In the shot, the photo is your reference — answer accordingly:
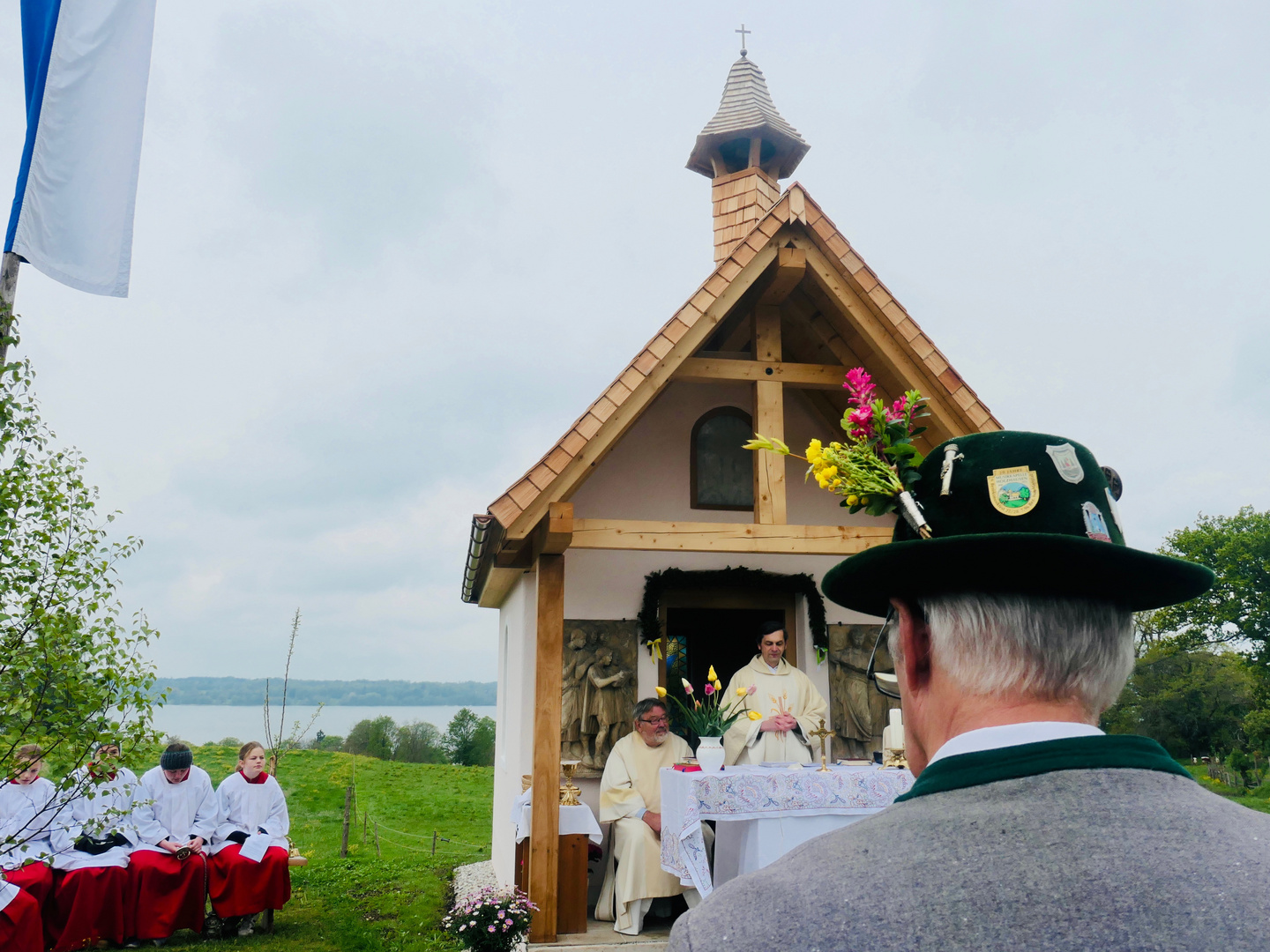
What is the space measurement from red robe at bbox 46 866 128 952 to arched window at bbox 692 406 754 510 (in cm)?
587

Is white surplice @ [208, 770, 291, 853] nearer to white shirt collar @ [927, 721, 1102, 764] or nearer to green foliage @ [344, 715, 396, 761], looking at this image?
white shirt collar @ [927, 721, 1102, 764]

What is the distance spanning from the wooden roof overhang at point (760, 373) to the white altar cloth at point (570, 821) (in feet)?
6.37

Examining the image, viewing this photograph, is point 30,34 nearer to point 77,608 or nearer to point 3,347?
point 3,347

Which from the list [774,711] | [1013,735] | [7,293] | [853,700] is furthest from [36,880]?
[1013,735]

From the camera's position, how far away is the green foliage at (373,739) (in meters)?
20.5

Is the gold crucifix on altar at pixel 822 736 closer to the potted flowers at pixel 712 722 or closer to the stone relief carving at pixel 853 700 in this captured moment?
A: the potted flowers at pixel 712 722

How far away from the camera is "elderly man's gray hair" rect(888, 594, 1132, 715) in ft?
4.01

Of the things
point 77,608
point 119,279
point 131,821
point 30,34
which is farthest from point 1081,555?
point 131,821

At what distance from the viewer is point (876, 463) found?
170 cm

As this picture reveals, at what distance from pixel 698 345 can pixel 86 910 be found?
6.58 m

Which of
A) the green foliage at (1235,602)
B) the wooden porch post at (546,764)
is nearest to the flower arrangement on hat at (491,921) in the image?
the wooden porch post at (546,764)

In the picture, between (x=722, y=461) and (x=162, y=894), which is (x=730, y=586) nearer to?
(x=722, y=461)

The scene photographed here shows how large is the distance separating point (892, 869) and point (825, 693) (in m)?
8.16

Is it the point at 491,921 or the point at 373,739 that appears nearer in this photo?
the point at 491,921
